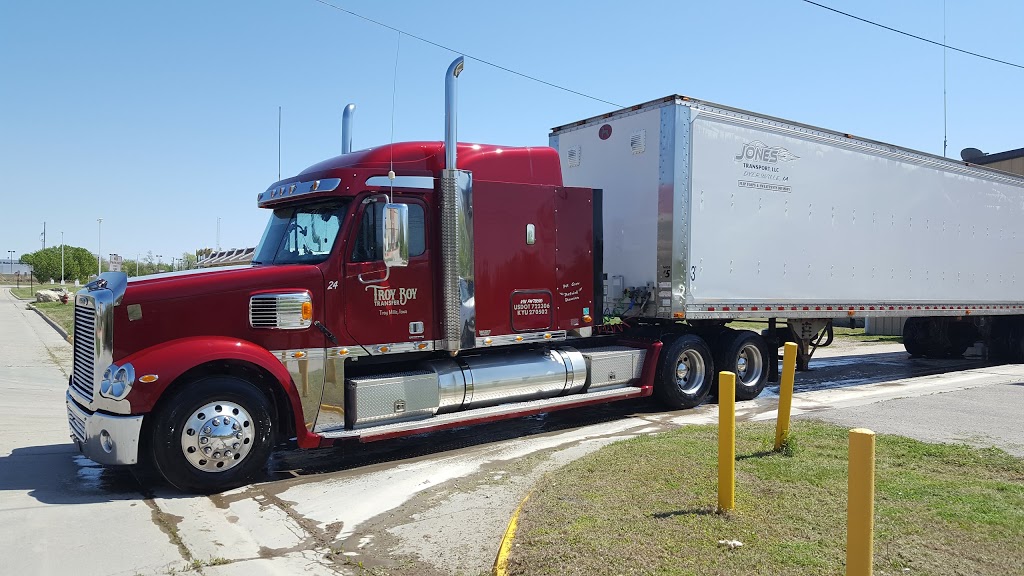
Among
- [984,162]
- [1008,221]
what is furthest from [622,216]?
[984,162]

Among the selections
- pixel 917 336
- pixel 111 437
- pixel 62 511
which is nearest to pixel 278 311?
pixel 111 437

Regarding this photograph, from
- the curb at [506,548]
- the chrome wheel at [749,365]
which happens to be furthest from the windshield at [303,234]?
the chrome wheel at [749,365]

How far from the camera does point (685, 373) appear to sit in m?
10.3

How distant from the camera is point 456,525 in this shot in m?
5.34

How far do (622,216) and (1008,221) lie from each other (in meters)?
10.1

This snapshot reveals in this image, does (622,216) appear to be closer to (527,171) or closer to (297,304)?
(527,171)

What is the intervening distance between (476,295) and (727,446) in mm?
3728

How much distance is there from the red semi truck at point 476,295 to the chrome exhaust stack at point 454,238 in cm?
2

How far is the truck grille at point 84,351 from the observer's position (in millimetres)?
6414

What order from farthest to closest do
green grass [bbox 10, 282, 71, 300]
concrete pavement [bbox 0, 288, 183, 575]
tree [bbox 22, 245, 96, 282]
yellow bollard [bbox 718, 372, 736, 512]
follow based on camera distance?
tree [bbox 22, 245, 96, 282] → green grass [bbox 10, 282, 71, 300] → yellow bollard [bbox 718, 372, 736, 512] → concrete pavement [bbox 0, 288, 183, 575]

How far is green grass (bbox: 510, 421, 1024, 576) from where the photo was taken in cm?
423

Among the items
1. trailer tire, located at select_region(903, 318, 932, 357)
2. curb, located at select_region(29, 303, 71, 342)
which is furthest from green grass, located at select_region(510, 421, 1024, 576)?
curb, located at select_region(29, 303, 71, 342)

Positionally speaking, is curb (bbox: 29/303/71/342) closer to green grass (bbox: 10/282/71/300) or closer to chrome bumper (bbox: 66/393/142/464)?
chrome bumper (bbox: 66/393/142/464)

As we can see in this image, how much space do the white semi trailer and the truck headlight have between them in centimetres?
621
